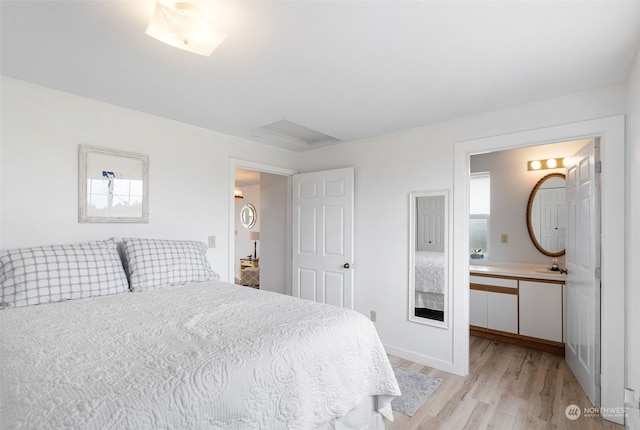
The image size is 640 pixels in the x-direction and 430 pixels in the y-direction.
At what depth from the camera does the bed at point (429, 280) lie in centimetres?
297

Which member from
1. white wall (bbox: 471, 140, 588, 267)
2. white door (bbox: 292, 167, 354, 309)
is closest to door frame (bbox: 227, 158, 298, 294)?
white door (bbox: 292, 167, 354, 309)

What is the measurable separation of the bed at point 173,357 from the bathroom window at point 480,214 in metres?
3.09

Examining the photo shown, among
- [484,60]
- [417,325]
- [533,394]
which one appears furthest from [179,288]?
[533,394]

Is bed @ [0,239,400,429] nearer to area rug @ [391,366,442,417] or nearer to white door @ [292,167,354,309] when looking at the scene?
area rug @ [391,366,442,417]

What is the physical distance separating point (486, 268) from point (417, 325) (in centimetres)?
131

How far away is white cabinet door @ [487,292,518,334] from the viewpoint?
3396 mm

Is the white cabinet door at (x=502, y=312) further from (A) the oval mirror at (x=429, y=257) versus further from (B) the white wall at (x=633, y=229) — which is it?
(B) the white wall at (x=633, y=229)

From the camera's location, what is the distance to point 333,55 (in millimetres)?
1782

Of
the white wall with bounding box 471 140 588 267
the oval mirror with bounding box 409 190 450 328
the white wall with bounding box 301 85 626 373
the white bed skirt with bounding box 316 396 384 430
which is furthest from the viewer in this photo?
the white wall with bounding box 471 140 588 267

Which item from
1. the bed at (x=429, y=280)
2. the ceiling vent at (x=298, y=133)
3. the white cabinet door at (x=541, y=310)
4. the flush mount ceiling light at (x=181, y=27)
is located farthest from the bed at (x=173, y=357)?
the white cabinet door at (x=541, y=310)

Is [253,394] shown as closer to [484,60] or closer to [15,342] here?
[15,342]

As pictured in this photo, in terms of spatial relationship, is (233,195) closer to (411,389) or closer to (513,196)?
(411,389)

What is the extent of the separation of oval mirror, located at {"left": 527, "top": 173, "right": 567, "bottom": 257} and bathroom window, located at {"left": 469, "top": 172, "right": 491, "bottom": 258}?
494mm

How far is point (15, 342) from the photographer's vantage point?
1202mm
